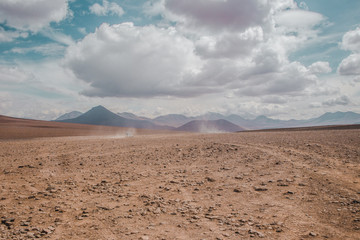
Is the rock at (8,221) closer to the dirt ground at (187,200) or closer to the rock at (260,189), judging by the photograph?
the dirt ground at (187,200)

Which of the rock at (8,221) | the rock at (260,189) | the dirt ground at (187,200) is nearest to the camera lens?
the dirt ground at (187,200)

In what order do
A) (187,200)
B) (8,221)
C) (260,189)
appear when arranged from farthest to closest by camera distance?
1. (260,189)
2. (187,200)
3. (8,221)

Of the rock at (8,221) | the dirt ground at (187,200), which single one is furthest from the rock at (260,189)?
the rock at (8,221)

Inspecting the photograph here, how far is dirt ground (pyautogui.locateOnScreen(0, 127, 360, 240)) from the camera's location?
4.99 m

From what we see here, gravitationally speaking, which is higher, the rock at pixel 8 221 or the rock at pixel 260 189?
the rock at pixel 260 189

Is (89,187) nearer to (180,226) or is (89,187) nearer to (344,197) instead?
(180,226)

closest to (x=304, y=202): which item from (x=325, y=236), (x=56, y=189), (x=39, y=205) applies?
(x=325, y=236)

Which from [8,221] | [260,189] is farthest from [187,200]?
[8,221]

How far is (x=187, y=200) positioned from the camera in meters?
6.88

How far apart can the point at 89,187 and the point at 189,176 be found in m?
4.36

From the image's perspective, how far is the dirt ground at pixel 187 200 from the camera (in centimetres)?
499

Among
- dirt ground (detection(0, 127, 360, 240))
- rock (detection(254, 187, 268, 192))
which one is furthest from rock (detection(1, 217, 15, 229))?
rock (detection(254, 187, 268, 192))

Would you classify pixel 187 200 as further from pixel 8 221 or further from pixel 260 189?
pixel 8 221

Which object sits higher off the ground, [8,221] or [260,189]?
[260,189]
